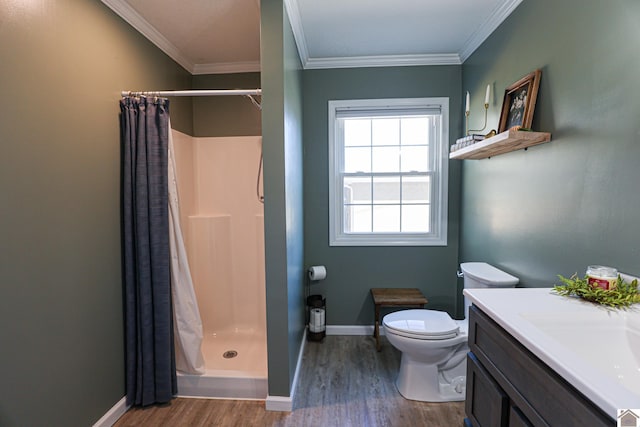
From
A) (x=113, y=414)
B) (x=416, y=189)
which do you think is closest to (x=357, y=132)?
(x=416, y=189)

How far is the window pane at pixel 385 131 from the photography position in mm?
2672

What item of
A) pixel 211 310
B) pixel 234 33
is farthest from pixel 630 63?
pixel 211 310

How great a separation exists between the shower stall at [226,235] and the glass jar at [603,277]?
2062 millimetres

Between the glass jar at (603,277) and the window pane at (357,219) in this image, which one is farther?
the window pane at (357,219)

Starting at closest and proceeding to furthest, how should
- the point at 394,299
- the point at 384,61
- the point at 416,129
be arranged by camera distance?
the point at 394,299 → the point at 384,61 → the point at 416,129

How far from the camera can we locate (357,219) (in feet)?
9.01

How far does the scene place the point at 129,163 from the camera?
174 centimetres

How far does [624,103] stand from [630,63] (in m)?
0.14

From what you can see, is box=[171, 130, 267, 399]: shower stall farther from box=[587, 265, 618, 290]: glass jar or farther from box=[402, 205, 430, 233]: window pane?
box=[587, 265, 618, 290]: glass jar

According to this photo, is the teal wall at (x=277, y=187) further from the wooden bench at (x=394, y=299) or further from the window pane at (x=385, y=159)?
the window pane at (x=385, y=159)

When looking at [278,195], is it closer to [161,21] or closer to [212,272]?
[212,272]

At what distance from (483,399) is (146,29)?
8.80ft

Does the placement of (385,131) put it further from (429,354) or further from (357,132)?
(429,354)

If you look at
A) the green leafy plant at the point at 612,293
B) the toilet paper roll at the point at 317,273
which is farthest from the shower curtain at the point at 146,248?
the green leafy plant at the point at 612,293
